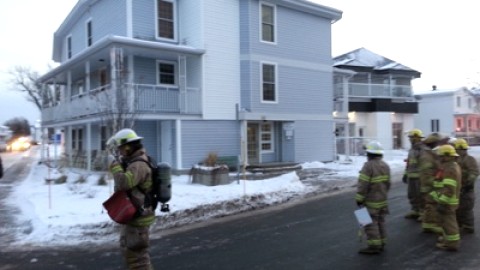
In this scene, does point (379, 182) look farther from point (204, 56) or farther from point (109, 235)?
point (204, 56)

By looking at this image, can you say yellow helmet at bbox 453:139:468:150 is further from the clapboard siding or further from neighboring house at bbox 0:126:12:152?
neighboring house at bbox 0:126:12:152

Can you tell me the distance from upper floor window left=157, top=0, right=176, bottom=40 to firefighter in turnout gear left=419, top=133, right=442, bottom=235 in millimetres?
14946

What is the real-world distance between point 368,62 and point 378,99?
3.98 meters

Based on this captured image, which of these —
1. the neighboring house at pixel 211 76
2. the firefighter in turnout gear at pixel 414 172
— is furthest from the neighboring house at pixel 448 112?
the firefighter in turnout gear at pixel 414 172

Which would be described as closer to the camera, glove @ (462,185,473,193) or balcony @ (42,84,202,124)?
glove @ (462,185,473,193)

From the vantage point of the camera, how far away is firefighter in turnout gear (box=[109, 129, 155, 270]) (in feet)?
16.3

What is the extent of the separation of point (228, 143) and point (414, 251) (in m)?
14.8

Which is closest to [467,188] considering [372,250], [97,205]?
[372,250]

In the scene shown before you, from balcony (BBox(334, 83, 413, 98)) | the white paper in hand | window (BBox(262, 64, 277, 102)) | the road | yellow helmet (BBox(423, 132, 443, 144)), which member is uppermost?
balcony (BBox(334, 83, 413, 98))

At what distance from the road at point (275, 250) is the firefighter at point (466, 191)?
405 mm

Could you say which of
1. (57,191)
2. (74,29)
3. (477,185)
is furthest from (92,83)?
(477,185)

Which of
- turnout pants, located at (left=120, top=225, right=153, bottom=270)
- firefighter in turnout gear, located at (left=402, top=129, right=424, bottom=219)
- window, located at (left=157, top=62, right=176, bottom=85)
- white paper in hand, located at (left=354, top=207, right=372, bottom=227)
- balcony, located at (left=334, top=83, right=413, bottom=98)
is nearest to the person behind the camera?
turnout pants, located at (left=120, top=225, right=153, bottom=270)

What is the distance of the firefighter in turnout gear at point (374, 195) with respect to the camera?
6844 mm

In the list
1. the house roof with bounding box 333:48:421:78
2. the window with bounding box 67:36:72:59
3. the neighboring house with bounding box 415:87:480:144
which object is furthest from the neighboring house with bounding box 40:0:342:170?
the neighboring house with bounding box 415:87:480:144
